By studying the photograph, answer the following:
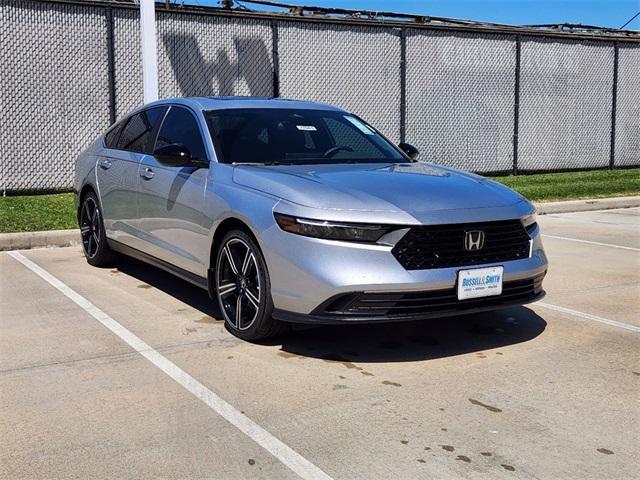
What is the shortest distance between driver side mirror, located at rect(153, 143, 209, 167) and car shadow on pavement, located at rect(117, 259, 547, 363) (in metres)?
1.16

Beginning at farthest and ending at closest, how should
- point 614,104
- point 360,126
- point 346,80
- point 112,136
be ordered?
point 614,104, point 346,80, point 112,136, point 360,126

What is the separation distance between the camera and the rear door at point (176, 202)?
5.55 metres

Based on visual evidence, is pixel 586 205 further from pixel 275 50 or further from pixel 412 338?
pixel 412 338

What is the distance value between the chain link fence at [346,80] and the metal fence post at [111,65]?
0.02 m

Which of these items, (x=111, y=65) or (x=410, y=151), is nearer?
(x=410, y=151)

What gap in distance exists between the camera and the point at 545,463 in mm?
3340

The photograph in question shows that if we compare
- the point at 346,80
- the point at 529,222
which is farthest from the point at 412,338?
the point at 346,80

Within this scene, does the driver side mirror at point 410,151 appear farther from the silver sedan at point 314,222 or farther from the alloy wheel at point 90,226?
the alloy wheel at point 90,226

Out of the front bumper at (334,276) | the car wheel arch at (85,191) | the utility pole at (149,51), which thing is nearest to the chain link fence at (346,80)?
the utility pole at (149,51)

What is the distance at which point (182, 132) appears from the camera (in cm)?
621

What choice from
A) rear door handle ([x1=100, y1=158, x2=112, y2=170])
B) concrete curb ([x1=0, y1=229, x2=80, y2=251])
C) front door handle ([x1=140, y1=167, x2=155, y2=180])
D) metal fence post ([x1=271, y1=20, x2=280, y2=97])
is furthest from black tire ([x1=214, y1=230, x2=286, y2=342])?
metal fence post ([x1=271, y1=20, x2=280, y2=97])

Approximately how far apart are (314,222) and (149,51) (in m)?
6.66

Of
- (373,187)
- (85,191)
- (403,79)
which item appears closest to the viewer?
(373,187)

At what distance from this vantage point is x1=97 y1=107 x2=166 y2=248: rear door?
21.9 ft
